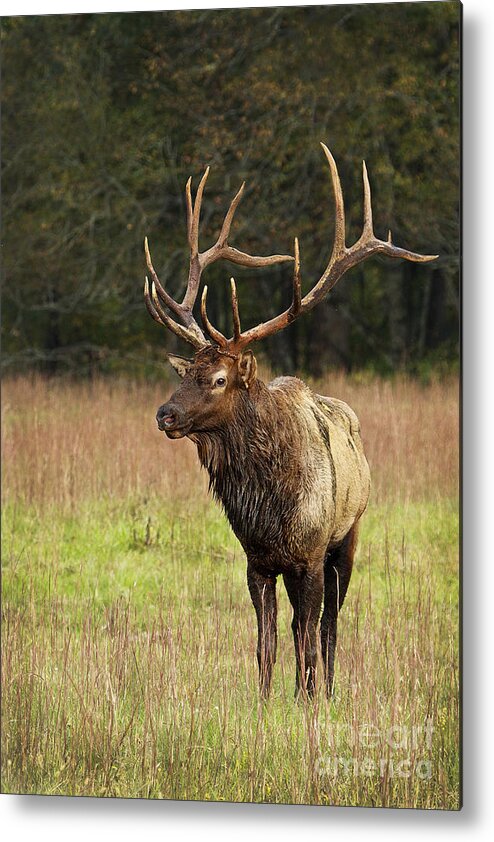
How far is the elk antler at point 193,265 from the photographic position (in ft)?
16.1

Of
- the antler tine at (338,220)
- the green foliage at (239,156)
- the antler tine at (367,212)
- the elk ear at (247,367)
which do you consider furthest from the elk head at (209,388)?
the green foliage at (239,156)

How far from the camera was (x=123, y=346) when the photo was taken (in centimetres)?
679

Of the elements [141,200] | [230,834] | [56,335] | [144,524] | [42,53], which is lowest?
[230,834]

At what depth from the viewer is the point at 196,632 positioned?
525cm

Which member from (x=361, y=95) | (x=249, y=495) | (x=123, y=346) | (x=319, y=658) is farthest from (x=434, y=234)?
(x=123, y=346)

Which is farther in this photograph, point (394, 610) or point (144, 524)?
point (144, 524)

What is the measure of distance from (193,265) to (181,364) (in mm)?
521

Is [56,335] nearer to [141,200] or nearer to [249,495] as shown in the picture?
[141,200]

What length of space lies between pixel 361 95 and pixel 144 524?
170 cm

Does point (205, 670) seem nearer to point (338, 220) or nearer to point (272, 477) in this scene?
point (272, 477)

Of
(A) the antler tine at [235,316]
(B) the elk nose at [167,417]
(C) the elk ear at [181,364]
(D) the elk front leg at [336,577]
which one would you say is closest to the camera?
(A) the antler tine at [235,316]

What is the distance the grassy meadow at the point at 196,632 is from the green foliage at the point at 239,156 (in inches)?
17.7

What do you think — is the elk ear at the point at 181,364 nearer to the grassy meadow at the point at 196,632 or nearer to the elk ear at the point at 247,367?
the elk ear at the point at 247,367

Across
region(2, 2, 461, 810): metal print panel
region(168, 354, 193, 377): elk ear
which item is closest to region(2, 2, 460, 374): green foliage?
region(2, 2, 461, 810): metal print panel
